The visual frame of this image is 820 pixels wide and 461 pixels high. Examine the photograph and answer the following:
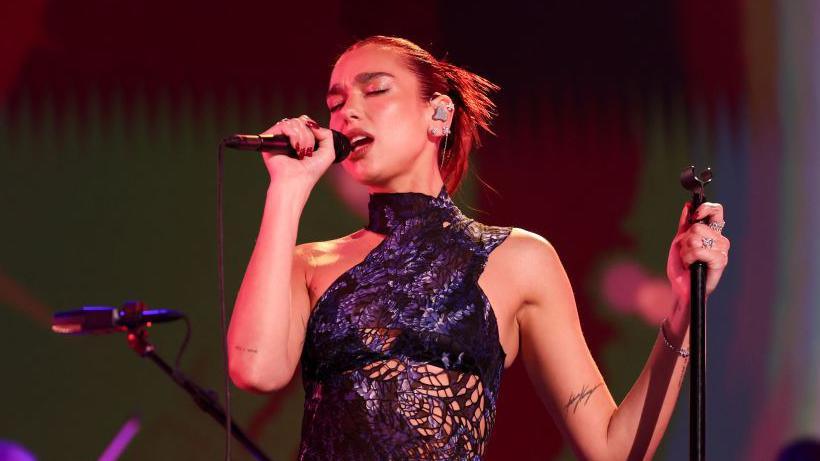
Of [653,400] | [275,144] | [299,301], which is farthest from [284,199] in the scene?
[653,400]

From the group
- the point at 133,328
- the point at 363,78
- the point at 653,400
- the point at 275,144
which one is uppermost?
the point at 363,78

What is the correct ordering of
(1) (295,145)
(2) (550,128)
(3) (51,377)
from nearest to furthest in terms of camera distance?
(1) (295,145), (3) (51,377), (2) (550,128)

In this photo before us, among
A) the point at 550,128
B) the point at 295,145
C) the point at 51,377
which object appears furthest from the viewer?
the point at 550,128

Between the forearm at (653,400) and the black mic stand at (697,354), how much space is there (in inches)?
5.4

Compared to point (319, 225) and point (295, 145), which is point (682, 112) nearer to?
point (319, 225)

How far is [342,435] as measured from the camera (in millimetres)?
1682

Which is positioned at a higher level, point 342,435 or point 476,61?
point 476,61

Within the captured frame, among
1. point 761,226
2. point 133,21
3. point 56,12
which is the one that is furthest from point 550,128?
point 56,12

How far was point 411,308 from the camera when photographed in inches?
69.2

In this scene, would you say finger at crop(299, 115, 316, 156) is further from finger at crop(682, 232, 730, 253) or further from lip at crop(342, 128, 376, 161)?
finger at crop(682, 232, 730, 253)

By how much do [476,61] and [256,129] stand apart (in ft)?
2.41

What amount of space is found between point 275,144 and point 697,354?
2.38 feet

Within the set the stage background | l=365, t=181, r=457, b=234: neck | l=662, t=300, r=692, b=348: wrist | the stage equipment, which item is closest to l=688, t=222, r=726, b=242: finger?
l=662, t=300, r=692, b=348: wrist

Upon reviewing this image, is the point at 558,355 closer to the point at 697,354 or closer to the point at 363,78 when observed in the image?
the point at 697,354
